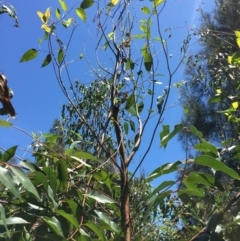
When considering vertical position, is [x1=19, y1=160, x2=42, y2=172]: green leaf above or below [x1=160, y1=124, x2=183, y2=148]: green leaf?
below

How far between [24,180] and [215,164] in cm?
33

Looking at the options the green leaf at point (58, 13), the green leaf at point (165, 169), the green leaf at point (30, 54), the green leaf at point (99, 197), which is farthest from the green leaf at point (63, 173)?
the green leaf at point (58, 13)

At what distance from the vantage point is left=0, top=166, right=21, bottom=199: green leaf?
77 cm

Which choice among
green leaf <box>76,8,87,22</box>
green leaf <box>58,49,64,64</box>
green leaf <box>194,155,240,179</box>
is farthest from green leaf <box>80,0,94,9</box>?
green leaf <box>194,155,240,179</box>

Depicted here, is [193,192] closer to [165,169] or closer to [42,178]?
[165,169]

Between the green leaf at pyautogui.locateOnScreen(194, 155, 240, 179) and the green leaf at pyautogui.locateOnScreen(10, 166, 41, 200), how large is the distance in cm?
30

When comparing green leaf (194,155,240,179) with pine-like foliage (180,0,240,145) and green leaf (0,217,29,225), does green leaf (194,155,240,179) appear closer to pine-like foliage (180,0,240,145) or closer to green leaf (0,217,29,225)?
green leaf (0,217,29,225)

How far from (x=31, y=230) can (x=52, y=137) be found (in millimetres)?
293

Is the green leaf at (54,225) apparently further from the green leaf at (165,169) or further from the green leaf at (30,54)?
the green leaf at (30,54)

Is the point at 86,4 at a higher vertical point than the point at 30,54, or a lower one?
higher

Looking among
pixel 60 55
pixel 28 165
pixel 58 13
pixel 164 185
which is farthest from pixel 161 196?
pixel 58 13

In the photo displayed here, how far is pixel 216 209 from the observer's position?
1049 mm

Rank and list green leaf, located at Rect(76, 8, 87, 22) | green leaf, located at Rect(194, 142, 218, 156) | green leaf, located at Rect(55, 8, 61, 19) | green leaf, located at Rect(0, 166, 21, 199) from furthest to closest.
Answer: green leaf, located at Rect(55, 8, 61, 19), green leaf, located at Rect(76, 8, 87, 22), green leaf, located at Rect(194, 142, 218, 156), green leaf, located at Rect(0, 166, 21, 199)

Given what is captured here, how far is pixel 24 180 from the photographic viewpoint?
82cm
